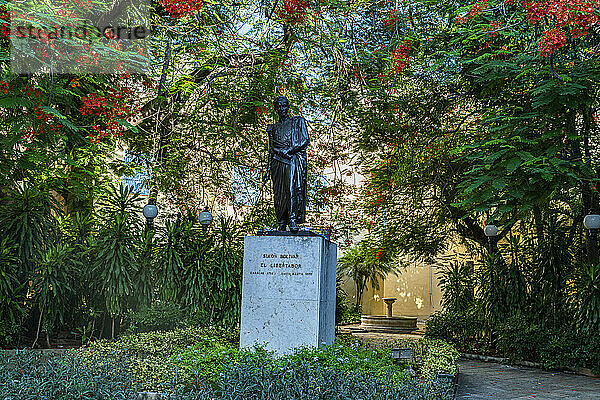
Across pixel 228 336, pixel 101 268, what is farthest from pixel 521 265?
pixel 101 268

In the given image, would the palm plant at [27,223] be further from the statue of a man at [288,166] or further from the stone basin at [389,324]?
the stone basin at [389,324]

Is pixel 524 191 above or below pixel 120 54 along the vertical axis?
below

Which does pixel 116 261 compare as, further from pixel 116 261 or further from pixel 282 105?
pixel 282 105

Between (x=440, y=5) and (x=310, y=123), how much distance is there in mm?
4330

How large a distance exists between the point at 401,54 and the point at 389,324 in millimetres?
10495

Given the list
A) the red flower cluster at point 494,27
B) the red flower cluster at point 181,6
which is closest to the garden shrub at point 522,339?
the red flower cluster at point 494,27

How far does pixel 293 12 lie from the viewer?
31.1ft

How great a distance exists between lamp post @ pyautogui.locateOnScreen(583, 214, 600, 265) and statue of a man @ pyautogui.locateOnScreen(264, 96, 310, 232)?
5735 millimetres

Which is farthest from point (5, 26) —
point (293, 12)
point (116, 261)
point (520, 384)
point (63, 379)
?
point (520, 384)

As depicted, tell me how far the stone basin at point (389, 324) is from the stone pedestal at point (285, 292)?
11.0m

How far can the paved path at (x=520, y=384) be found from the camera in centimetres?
750

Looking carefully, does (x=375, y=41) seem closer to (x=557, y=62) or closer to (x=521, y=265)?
(x=557, y=62)

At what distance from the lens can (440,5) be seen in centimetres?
873

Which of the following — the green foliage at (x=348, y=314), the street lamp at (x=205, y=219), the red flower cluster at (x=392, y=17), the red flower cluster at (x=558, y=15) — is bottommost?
the green foliage at (x=348, y=314)
